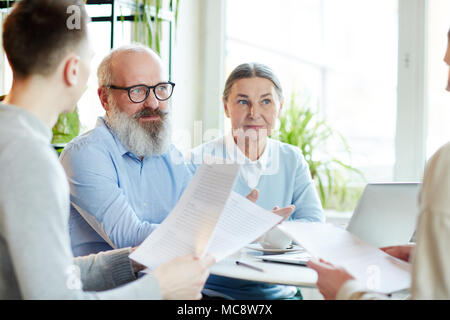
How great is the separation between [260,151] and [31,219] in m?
1.66

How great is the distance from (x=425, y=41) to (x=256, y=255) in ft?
7.25

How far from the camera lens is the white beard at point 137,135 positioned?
6.85 feet

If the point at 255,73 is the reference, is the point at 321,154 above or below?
below

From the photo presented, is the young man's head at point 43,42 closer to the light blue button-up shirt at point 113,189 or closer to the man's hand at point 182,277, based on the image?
the man's hand at point 182,277

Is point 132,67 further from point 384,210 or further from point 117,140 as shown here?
point 384,210

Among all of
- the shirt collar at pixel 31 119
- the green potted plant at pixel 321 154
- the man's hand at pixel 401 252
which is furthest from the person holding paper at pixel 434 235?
the green potted plant at pixel 321 154

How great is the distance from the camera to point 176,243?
134 cm

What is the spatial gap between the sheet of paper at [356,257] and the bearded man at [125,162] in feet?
2.19

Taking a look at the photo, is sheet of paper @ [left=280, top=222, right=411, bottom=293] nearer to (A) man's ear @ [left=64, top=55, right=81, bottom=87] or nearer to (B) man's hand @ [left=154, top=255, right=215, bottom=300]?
(B) man's hand @ [left=154, top=255, right=215, bottom=300]

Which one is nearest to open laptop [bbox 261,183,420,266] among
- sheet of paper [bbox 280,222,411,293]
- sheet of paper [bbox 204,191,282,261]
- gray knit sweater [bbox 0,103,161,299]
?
sheet of paper [bbox 280,222,411,293]

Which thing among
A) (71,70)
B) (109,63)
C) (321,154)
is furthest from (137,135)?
(321,154)

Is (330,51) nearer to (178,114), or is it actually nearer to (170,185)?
(178,114)

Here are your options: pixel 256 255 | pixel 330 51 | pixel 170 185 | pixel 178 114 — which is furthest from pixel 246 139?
pixel 330 51

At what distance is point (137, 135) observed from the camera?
2.08 metres
